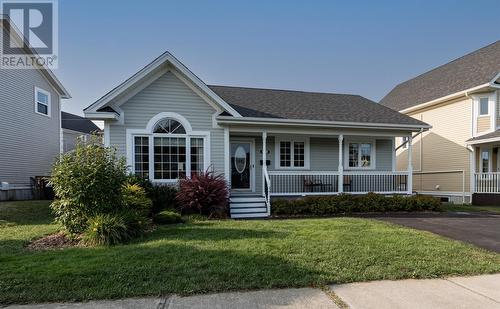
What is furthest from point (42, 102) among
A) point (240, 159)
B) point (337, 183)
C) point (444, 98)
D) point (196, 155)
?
point (444, 98)

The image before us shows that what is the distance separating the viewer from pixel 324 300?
398 centimetres

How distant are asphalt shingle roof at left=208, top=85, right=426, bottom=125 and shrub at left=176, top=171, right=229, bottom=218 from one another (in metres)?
3.11

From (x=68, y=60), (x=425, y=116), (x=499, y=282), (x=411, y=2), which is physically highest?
(x=411, y=2)

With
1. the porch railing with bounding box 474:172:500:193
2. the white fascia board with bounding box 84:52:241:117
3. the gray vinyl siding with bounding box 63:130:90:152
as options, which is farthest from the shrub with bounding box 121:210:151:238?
the gray vinyl siding with bounding box 63:130:90:152

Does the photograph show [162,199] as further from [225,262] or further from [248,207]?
[225,262]

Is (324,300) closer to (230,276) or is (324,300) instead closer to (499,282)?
(230,276)

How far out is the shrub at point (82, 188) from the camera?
704 cm

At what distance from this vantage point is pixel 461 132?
17625 mm

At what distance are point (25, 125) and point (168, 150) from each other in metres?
8.76

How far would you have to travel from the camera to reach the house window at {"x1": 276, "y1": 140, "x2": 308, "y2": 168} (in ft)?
45.6

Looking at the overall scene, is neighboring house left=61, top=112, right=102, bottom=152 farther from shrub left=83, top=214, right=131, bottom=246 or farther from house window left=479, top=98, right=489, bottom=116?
house window left=479, top=98, right=489, bottom=116

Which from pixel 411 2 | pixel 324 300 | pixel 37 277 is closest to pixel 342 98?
pixel 411 2

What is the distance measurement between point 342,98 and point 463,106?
6753mm

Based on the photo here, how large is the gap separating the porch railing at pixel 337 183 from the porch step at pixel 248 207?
3.69ft
